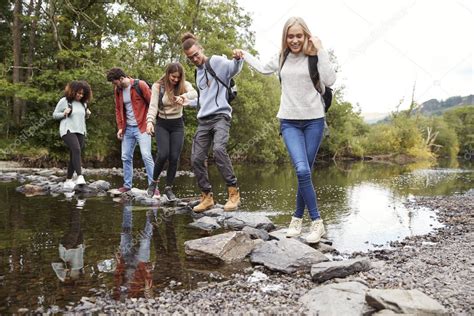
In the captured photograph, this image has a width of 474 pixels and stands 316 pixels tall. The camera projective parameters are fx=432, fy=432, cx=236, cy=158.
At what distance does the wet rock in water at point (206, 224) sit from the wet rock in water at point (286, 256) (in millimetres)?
Answer: 1343

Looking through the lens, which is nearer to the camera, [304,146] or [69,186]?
[304,146]

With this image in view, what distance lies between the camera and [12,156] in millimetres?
16453

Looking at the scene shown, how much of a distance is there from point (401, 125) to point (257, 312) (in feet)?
189

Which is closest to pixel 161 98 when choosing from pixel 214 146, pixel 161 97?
pixel 161 97

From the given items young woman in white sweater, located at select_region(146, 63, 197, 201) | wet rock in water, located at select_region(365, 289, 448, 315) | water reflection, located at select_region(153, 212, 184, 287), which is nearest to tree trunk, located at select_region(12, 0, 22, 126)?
young woman in white sweater, located at select_region(146, 63, 197, 201)

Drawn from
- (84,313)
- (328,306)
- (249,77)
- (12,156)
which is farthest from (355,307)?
(249,77)

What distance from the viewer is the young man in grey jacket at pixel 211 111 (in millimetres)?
5859

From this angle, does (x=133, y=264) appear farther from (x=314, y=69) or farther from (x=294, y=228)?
(x=314, y=69)

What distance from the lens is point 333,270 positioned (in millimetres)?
3496

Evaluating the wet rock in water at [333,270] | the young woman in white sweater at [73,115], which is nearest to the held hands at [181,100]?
the young woman in white sweater at [73,115]

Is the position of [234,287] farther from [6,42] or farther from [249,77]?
[249,77]

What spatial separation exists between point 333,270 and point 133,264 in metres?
1.73

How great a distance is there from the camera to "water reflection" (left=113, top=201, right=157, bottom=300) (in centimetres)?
317

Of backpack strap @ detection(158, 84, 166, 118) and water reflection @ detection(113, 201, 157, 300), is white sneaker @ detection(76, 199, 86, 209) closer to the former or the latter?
water reflection @ detection(113, 201, 157, 300)
